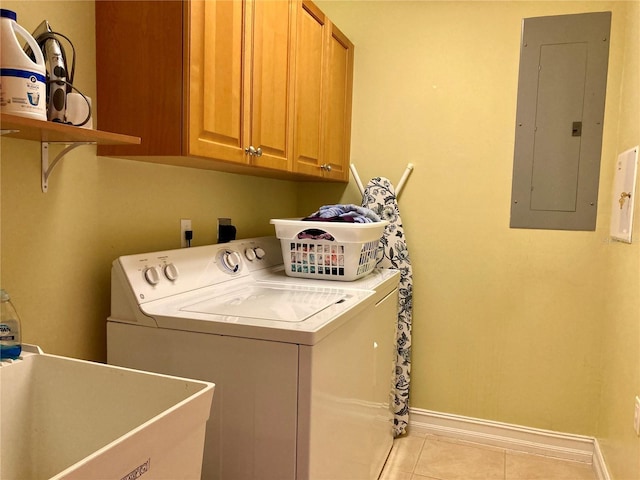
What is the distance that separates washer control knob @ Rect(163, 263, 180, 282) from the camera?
1.54 meters

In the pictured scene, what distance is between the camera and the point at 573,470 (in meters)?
2.39

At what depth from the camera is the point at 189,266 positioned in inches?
65.3

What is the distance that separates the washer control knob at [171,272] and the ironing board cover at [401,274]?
1.28 metres

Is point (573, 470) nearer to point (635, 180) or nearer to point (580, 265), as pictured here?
point (580, 265)

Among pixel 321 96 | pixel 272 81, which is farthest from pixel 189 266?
pixel 321 96

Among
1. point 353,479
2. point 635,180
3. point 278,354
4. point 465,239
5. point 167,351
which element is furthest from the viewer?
point 465,239

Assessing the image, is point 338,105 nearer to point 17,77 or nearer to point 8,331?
point 17,77

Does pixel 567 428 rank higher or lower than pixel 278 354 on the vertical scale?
lower

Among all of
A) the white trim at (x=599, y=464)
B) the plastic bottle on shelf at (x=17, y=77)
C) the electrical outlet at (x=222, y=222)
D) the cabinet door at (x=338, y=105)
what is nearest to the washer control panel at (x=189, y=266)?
the electrical outlet at (x=222, y=222)

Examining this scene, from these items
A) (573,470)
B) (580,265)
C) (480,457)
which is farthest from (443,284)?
(573,470)

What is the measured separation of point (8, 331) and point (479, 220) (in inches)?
85.8

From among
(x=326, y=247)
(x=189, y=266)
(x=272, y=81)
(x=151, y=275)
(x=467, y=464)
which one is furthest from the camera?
(x=467, y=464)

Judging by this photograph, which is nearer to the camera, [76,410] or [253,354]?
[76,410]

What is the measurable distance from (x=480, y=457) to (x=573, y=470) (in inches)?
17.3
